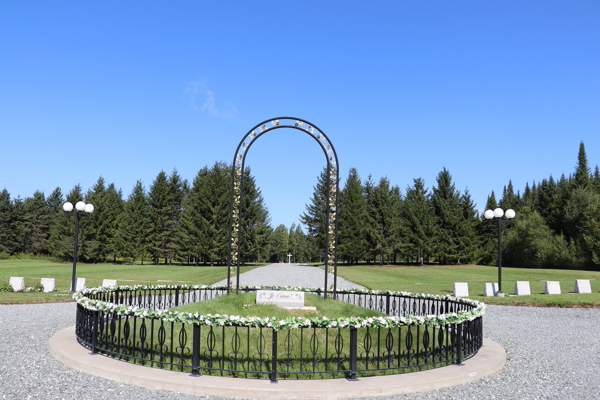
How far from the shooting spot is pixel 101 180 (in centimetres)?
6475

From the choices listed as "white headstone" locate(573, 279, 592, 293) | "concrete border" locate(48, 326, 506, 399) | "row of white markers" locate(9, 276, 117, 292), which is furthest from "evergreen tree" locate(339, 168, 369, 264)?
"concrete border" locate(48, 326, 506, 399)

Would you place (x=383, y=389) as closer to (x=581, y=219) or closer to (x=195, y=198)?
(x=195, y=198)

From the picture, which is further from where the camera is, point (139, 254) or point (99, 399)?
point (139, 254)

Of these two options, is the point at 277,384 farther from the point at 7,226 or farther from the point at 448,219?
the point at 7,226

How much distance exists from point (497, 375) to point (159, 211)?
65.1 m

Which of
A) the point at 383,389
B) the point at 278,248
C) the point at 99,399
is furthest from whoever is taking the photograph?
the point at 278,248

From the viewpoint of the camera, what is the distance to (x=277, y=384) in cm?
657

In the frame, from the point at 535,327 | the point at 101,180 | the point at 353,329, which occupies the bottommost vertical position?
the point at 535,327

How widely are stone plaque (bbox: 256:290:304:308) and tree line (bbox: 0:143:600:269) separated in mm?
46298

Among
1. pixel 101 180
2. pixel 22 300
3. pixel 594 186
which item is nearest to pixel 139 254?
pixel 101 180

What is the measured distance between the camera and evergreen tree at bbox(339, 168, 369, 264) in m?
66.5

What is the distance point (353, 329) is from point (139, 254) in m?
63.4

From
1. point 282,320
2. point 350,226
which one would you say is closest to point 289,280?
point 282,320

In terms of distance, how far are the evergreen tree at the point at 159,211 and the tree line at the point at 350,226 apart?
0.15m
